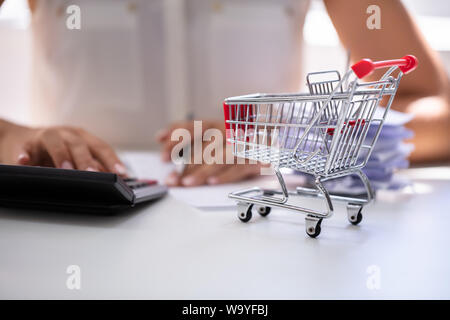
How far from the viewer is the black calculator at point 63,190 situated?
2.83ft

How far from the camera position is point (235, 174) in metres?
1.26

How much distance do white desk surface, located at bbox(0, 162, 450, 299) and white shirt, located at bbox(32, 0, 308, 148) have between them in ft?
2.56

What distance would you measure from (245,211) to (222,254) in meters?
0.18

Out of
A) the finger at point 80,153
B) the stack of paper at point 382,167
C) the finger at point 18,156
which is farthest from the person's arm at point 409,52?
the finger at point 18,156

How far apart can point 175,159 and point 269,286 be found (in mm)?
869

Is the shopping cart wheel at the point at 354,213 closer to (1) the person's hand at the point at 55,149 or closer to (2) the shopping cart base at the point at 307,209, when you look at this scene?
(2) the shopping cart base at the point at 307,209

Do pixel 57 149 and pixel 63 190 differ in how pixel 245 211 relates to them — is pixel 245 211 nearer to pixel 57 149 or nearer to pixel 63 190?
pixel 63 190

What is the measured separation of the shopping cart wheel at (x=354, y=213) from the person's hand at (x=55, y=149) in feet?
1.81

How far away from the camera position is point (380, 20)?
112 centimetres

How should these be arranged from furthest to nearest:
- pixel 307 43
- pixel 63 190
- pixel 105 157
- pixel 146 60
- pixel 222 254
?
pixel 146 60, pixel 307 43, pixel 105 157, pixel 63 190, pixel 222 254

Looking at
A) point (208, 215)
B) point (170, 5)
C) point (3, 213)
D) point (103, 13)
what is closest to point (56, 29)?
point (103, 13)

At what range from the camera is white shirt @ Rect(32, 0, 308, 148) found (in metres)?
1.67

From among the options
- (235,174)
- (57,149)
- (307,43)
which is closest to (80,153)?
(57,149)

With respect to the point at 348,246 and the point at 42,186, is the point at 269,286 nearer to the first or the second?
the point at 348,246
